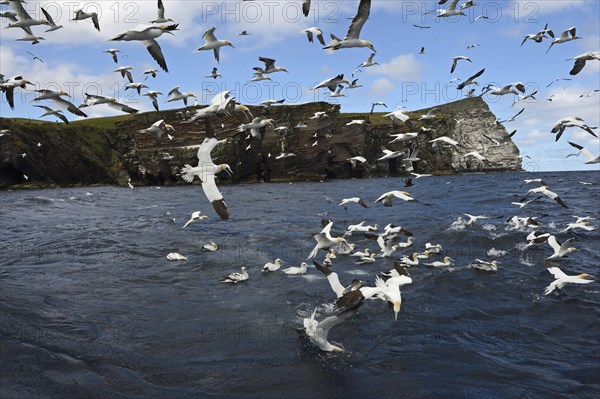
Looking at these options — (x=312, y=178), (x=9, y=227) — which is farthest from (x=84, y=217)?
(x=312, y=178)

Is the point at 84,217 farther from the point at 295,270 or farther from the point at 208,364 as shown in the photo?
A: the point at 208,364

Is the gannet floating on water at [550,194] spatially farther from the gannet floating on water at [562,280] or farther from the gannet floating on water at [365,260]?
the gannet floating on water at [365,260]

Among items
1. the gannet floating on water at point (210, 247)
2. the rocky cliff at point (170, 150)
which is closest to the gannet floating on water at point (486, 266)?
the gannet floating on water at point (210, 247)

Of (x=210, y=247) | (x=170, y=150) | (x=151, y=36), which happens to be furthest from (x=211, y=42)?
(x=170, y=150)

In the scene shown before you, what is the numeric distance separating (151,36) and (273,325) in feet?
27.9

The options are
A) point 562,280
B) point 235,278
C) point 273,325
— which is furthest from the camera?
point 235,278

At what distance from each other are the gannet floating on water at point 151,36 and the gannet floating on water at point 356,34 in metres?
5.27

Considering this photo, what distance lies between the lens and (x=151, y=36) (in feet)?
43.2

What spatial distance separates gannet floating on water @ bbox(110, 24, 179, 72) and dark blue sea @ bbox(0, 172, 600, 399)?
666 centimetres

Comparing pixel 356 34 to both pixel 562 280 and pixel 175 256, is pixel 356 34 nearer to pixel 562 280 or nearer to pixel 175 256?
pixel 562 280

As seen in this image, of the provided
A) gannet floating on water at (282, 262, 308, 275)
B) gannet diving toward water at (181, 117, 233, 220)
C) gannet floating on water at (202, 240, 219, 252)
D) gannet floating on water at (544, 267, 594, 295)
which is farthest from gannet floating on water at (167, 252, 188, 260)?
gannet floating on water at (544, 267, 594, 295)

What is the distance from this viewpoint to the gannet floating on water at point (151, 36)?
12719mm

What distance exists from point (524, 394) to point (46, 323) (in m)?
9.50

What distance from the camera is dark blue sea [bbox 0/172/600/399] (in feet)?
26.4
